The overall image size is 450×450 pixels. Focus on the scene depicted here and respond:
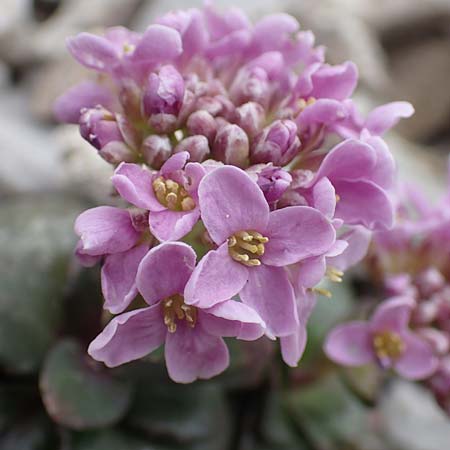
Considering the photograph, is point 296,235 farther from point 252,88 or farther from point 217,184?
point 252,88

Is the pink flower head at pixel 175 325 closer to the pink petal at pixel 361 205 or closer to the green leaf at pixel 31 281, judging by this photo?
the pink petal at pixel 361 205

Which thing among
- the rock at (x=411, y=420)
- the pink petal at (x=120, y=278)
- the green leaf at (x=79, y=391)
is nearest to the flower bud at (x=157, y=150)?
the pink petal at (x=120, y=278)

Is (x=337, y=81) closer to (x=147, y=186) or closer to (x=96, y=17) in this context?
(x=147, y=186)

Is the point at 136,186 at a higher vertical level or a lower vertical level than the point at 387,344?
higher

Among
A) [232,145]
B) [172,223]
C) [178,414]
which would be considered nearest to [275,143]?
[232,145]

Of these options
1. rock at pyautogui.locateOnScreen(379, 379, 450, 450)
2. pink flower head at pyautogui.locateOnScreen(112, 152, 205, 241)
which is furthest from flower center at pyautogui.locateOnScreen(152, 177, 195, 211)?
rock at pyautogui.locateOnScreen(379, 379, 450, 450)

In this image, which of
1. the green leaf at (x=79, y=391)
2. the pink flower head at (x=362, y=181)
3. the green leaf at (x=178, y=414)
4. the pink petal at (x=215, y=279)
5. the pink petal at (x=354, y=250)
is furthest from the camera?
the green leaf at (x=178, y=414)
